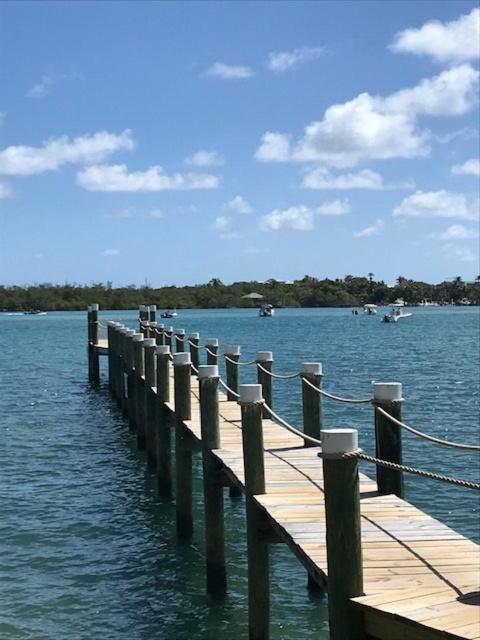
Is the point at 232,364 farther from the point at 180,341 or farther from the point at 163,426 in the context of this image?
the point at 180,341

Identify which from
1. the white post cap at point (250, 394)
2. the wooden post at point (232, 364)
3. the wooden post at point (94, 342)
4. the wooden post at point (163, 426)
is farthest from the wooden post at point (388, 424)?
the wooden post at point (94, 342)

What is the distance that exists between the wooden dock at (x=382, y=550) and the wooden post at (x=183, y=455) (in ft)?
6.08

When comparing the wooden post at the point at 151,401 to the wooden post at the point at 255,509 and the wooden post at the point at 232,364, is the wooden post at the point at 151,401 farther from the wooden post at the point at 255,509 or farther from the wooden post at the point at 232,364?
the wooden post at the point at 255,509

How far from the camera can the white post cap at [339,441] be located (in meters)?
5.46

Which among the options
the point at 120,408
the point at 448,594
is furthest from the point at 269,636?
the point at 120,408

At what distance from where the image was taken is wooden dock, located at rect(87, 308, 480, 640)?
5105 mm

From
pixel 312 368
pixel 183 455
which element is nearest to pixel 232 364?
pixel 183 455

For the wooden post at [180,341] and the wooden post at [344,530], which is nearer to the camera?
the wooden post at [344,530]

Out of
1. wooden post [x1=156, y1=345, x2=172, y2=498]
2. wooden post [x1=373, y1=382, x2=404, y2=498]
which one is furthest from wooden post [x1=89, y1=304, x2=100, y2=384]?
wooden post [x1=373, y1=382, x2=404, y2=498]

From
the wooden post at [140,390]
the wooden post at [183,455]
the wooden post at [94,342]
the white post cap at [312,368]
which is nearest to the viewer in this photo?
the white post cap at [312,368]

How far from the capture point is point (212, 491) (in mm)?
10281

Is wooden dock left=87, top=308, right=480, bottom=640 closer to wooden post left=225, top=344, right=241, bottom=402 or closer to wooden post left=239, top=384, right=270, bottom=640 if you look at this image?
wooden post left=239, top=384, right=270, bottom=640

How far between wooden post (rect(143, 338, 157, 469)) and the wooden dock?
6098 mm

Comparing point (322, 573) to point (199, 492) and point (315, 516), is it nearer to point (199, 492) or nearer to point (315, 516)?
point (315, 516)
